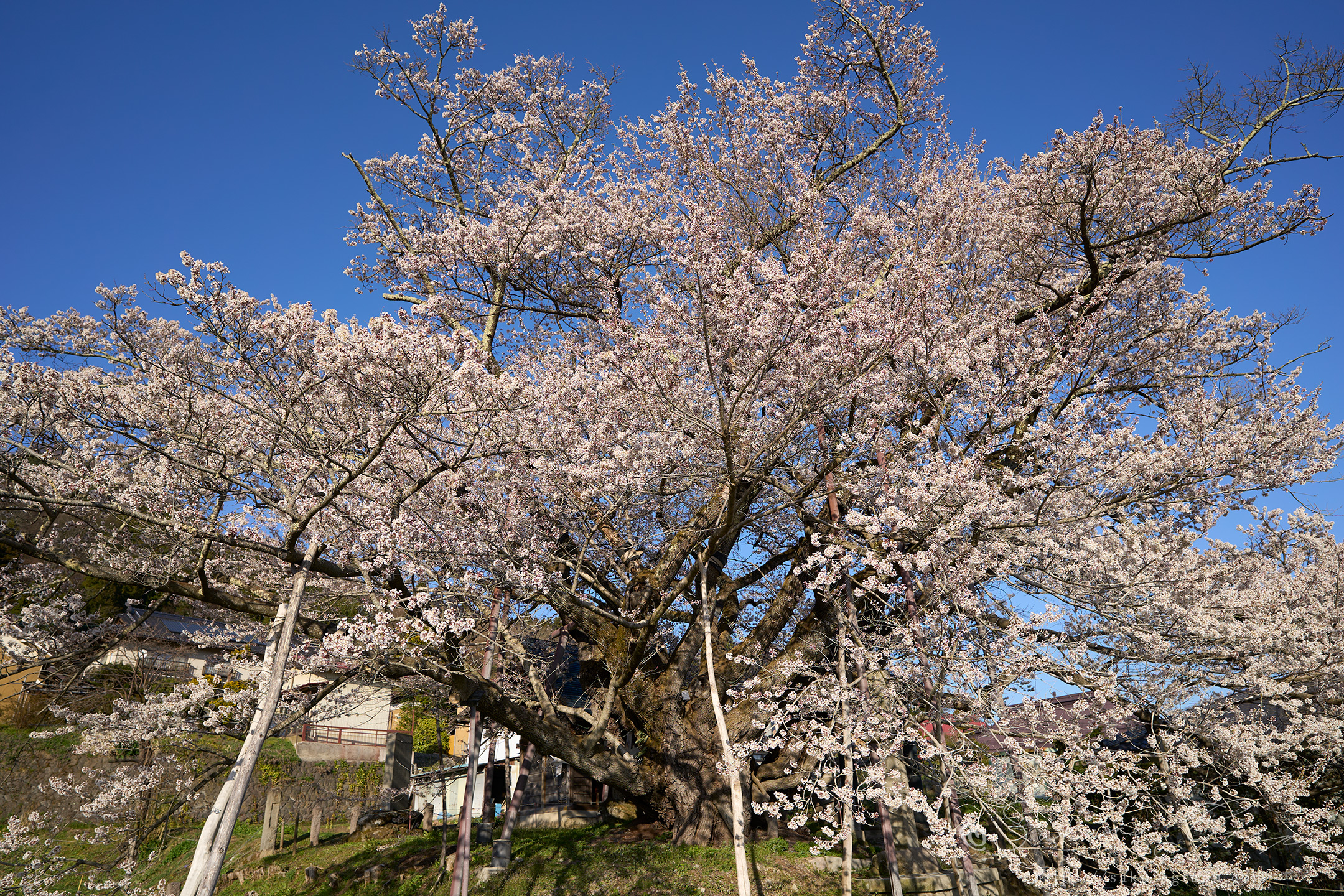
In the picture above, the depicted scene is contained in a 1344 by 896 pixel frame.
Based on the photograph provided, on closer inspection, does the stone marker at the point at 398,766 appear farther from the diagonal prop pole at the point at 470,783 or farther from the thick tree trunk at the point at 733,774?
the thick tree trunk at the point at 733,774

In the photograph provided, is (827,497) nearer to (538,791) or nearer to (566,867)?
(566,867)

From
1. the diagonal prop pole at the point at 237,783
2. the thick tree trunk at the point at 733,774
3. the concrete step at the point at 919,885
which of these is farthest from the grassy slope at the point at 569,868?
the diagonal prop pole at the point at 237,783

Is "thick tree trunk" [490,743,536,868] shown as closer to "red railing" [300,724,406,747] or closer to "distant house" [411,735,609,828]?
"distant house" [411,735,609,828]

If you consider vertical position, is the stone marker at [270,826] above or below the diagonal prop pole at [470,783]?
below

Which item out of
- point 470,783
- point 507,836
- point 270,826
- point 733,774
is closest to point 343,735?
point 270,826

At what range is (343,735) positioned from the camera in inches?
1042

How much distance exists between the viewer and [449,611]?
24.1ft

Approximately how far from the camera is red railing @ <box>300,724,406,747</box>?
2308 centimetres

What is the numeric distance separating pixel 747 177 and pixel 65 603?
13.6 meters

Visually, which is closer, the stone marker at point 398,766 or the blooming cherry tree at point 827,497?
the blooming cherry tree at point 827,497

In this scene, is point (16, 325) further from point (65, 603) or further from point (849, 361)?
point (849, 361)

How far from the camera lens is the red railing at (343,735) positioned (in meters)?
23.1

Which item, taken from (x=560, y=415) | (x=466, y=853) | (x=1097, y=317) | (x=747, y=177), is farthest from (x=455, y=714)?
(x=1097, y=317)

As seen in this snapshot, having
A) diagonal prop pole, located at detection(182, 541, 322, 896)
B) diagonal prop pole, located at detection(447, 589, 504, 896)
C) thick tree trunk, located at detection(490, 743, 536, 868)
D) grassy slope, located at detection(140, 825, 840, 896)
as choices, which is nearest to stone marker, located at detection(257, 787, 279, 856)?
grassy slope, located at detection(140, 825, 840, 896)
